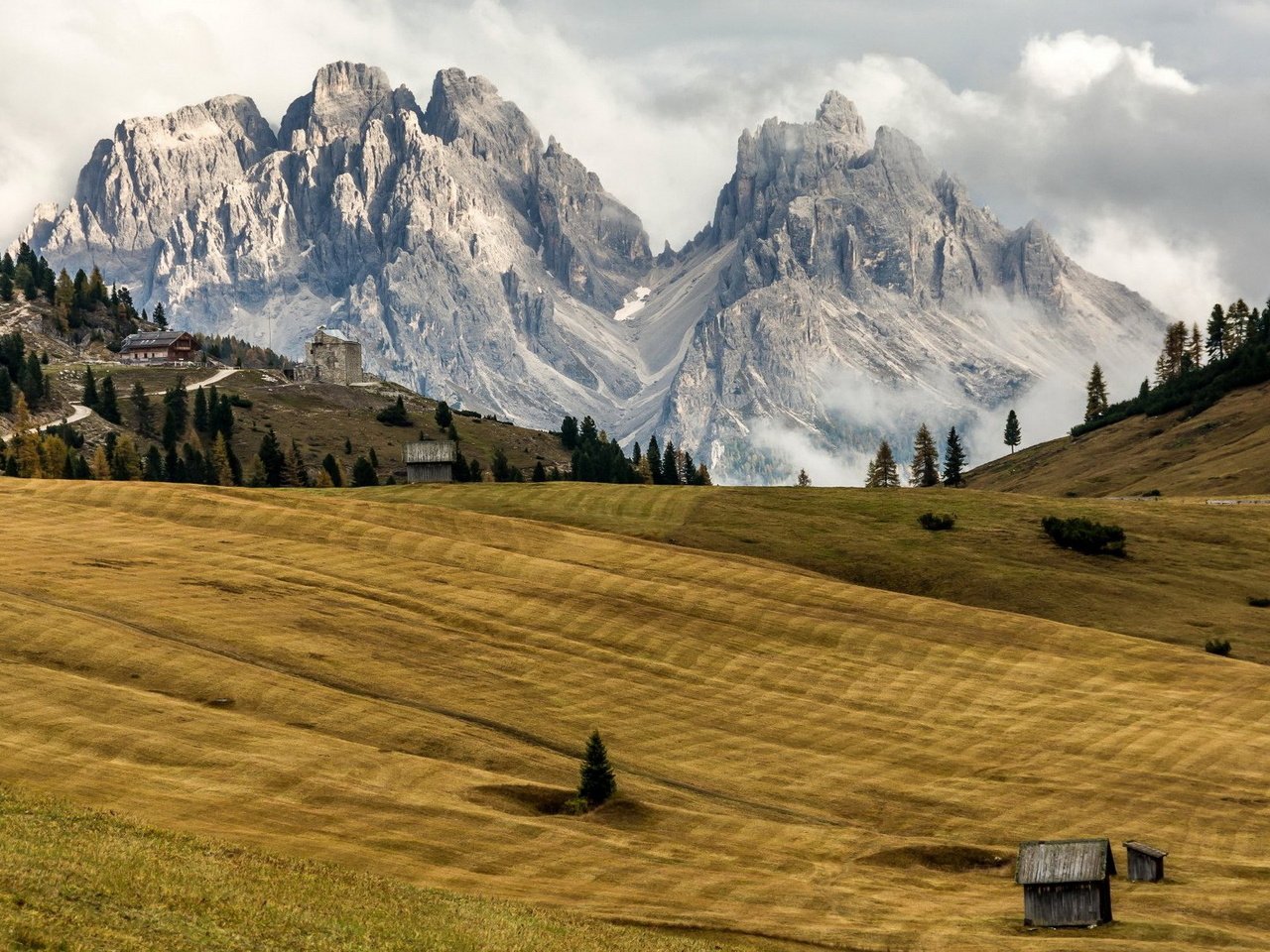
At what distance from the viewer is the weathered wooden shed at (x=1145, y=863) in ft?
196

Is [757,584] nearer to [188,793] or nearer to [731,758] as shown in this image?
[731,758]

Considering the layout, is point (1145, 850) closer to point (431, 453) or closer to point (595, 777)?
point (595, 777)

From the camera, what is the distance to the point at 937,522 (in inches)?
5369

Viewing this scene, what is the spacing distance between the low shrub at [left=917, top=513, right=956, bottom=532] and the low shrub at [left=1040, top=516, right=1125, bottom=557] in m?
9.56

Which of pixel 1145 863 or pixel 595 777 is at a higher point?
pixel 595 777

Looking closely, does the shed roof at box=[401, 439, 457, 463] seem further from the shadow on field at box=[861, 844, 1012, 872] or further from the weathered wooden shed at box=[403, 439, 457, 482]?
the shadow on field at box=[861, 844, 1012, 872]

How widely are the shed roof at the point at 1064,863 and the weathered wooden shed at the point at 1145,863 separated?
13.4 ft

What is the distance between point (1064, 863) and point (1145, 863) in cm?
754

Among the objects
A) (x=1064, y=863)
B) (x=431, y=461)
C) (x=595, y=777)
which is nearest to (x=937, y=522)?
(x=431, y=461)

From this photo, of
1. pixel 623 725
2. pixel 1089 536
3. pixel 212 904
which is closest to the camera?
pixel 212 904

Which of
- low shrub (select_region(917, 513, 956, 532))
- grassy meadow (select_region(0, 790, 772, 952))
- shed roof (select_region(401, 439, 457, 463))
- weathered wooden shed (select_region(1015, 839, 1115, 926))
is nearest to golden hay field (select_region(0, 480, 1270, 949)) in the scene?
weathered wooden shed (select_region(1015, 839, 1115, 926))

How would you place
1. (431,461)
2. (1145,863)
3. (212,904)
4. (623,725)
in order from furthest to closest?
(431,461) < (623,725) < (1145,863) < (212,904)

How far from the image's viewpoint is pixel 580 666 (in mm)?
88875

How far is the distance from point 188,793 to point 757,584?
6099 cm
